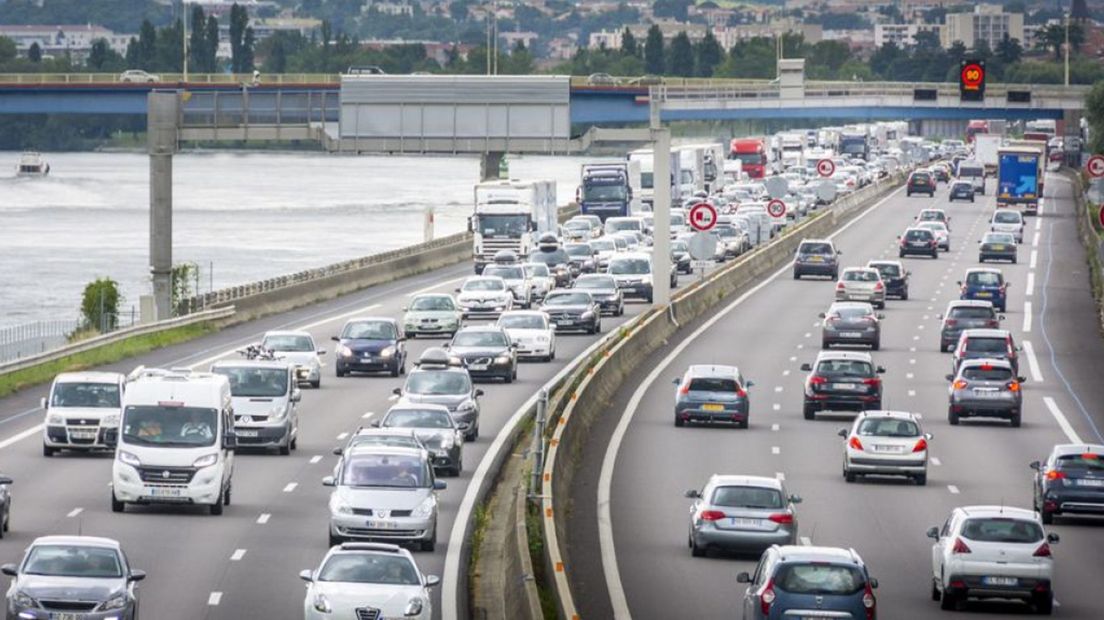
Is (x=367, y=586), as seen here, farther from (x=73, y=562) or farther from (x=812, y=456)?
(x=812, y=456)

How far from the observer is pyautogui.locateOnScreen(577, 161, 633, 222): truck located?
118250mm

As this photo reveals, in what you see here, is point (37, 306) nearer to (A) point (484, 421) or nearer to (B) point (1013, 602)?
(A) point (484, 421)

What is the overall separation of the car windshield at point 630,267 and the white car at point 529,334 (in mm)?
20304

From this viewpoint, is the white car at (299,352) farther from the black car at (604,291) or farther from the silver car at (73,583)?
the silver car at (73,583)

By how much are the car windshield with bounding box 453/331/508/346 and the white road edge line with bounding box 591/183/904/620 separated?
3.28 meters

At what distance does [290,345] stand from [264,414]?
12.1 metres

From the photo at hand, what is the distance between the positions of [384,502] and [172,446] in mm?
4242

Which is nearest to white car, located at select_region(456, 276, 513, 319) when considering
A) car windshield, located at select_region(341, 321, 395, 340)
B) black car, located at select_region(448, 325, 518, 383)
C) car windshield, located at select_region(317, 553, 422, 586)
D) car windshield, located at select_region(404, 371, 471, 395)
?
car windshield, located at select_region(341, 321, 395, 340)

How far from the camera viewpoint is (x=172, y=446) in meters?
34.4

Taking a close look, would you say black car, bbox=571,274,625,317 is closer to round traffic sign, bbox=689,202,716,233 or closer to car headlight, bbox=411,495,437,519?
round traffic sign, bbox=689,202,716,233

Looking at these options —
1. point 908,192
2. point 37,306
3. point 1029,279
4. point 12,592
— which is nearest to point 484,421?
point 12,592

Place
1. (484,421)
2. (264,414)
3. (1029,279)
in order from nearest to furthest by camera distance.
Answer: (264,414) < (484,421) < (1029,279)

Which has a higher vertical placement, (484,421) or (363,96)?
(363,96)

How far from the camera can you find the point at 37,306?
103 meters
